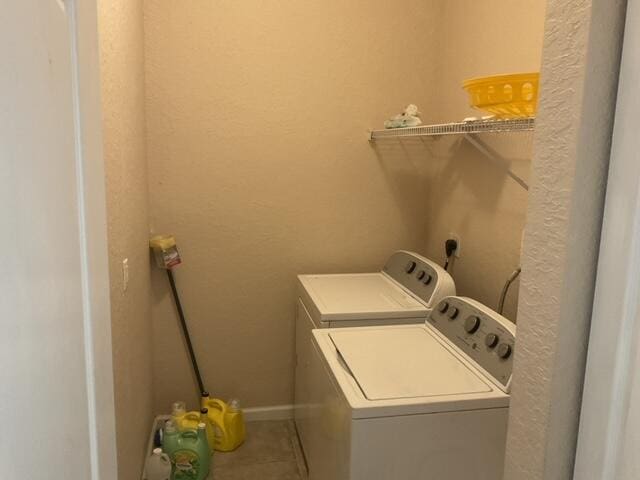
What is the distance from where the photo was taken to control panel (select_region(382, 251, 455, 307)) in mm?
2189

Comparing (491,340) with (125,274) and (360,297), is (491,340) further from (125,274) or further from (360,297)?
(125,274)

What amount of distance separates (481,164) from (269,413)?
171 centimetres

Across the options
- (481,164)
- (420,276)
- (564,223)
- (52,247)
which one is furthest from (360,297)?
(52,247)

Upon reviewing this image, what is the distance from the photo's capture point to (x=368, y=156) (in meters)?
2.70

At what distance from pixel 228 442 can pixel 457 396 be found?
1451 millimetres

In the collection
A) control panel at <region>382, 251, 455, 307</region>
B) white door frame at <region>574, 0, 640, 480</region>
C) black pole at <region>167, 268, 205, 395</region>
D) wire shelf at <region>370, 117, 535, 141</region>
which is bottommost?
black pole at <region>167, 268, 205, 395</region>

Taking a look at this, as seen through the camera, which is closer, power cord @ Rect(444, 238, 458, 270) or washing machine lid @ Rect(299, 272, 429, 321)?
washing machine lid @ Rect(299, 272, 429, 321)

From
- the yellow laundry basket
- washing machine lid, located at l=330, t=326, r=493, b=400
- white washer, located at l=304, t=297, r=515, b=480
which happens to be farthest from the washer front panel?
the yellow laundry basket

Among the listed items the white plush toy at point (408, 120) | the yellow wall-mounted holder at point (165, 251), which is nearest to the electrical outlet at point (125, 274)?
the yellow wall-mounted holder at point (165, 251)

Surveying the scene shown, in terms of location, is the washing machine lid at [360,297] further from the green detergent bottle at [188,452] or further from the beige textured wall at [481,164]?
the green detergent bottle at [188,452]

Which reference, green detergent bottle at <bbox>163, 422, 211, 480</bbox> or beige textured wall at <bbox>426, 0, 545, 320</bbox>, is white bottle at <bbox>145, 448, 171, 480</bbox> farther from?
beige textured wall at <bbox>426, 0, 545, 320</bbox>

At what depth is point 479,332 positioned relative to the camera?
1.77 m

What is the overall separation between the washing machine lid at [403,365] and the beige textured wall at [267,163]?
0.86m

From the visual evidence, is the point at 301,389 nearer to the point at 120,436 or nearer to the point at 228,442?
the point at 228,442
